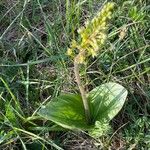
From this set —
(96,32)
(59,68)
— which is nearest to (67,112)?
(59,68)

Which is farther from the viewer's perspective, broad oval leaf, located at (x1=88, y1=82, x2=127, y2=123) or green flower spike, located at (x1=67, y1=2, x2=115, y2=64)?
broad oval leaf, located at (x1=88, y1=82, x2=127, y2=123)

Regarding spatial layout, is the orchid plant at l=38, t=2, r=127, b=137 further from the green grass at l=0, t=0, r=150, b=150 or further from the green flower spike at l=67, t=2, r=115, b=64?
the green flower spike at l=67, t=2, r=115, b=64

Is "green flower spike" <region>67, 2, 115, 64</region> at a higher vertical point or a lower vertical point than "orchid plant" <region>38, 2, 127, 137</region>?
higher

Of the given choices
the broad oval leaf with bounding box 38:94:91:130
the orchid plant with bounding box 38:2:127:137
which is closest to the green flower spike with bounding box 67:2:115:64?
the orchid plant with bounding box 38:2:127:137

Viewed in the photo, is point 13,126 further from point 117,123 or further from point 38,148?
point 117,123

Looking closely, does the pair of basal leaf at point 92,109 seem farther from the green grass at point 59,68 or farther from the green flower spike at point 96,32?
the green flower spike at point 96,32

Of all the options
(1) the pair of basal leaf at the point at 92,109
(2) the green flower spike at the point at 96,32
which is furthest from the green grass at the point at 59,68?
(2) the green flower spike at the point at 96,32

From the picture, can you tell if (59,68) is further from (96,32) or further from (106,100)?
(96,32)
